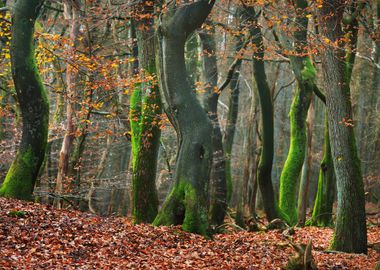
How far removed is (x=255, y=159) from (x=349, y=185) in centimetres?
898

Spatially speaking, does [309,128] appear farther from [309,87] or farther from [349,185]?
[349,185]

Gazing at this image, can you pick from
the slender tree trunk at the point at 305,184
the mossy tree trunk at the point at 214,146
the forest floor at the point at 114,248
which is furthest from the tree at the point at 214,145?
the forest floor at the point at 114,248

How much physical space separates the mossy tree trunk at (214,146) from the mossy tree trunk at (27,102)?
7.65 m

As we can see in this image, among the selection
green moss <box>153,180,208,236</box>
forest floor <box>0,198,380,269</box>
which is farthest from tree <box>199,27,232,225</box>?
green moss <box>153,180,208,236</box>

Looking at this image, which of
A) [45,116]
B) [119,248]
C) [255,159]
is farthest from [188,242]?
[255,159]

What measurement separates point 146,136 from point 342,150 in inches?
188

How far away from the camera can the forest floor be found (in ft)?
27.9

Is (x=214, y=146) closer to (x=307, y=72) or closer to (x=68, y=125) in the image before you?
(x=307, y=72)

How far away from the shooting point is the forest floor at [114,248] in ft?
27.9

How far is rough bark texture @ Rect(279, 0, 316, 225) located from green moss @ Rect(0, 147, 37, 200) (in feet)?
30.4

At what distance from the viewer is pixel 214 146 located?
19.8 metres

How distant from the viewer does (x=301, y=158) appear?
19266 millimetres

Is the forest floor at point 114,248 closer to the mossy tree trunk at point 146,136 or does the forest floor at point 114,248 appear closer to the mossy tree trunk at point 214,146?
the mossy tree trunk at point 146,136

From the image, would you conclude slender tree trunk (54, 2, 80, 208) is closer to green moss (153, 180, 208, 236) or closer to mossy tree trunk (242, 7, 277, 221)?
green moss (153, 180, 208, 236)
